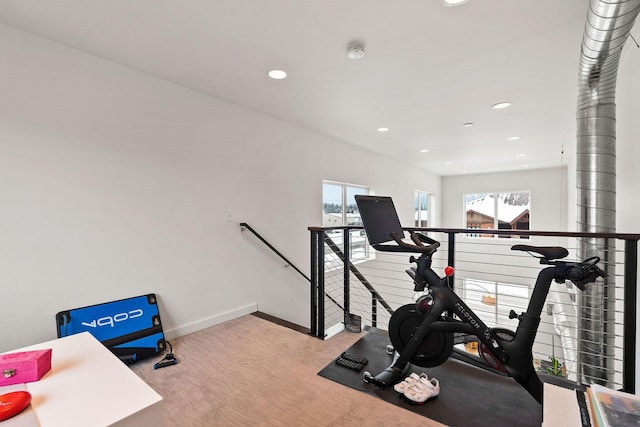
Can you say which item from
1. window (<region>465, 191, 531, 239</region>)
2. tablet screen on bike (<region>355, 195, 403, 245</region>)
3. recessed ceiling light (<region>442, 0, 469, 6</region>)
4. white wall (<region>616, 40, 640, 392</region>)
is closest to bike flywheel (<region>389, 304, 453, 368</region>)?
tablet screen on bike (<region>355, 195, 403, 245</region>)

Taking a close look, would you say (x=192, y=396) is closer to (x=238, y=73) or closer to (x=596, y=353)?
(x=238, y=73)

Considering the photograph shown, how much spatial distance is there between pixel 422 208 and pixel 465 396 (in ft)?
21.4

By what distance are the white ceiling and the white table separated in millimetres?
1826

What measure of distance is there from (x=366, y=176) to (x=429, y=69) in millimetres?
2962

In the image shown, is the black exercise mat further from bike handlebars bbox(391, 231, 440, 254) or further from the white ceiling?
the white ceiling

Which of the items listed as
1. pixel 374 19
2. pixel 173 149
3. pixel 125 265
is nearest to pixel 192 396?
pixel 125 265

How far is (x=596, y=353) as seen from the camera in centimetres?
183

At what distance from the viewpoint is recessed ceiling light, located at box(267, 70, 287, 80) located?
2.38 meters

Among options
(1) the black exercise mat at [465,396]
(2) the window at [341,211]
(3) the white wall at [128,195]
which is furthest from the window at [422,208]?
(1) the black exercise mat at [465,396]

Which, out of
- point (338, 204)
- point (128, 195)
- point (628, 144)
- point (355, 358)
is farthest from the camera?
point (338, 204)

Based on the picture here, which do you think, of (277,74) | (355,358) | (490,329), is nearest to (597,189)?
(490,329)

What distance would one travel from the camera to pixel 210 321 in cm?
278

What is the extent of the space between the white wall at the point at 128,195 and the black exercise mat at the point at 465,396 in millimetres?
1526

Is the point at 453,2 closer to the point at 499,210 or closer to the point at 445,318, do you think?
the point at 445,318
